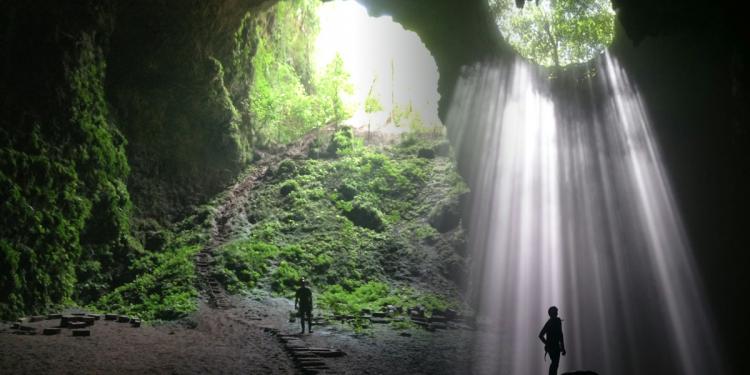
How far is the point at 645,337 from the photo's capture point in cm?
1347

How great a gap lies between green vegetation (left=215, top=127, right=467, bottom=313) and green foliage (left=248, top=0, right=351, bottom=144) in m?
2.54

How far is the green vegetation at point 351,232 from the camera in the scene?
1889 cm

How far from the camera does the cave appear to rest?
10195mm

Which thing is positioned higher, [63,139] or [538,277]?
[63,139]

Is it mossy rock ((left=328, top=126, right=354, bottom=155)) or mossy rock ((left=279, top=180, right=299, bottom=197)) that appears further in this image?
mossy rock ((left=328, top=126, right=354, bottom=155))

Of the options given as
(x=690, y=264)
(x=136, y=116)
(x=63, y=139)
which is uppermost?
(x=136, y=116)

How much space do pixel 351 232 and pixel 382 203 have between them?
12.1 feet

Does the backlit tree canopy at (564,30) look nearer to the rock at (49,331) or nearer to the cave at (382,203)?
the cave at (382,203)

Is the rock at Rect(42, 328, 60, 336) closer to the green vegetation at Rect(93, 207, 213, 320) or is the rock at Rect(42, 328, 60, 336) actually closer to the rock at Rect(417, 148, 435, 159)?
the green vegetation at Rect(93, 207, 213, 320)

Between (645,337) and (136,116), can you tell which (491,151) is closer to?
(645,337)

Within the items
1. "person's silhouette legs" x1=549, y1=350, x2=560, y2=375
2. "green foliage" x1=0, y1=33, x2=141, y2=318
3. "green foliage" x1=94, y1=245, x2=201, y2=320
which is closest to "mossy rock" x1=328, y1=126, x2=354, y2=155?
"green foliage" x1=94, y1=245, x2=201, y2=320

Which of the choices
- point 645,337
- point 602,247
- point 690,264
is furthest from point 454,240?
point 690,264

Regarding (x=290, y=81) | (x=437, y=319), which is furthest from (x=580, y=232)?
(x=290, y=81)

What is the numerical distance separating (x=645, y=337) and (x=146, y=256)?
675 inches
